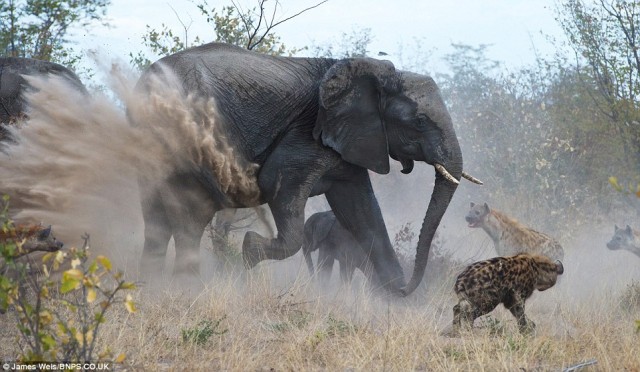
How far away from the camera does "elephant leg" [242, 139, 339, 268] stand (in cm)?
1038

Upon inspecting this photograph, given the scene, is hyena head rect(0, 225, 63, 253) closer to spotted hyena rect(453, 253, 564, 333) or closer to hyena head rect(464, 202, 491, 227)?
spotted hyena rect(453, 253, 564, 333)

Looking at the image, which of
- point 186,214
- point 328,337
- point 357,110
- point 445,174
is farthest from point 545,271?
point 186,214

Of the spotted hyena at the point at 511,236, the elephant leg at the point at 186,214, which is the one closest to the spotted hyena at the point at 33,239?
the elephant leg at the point at 186,214

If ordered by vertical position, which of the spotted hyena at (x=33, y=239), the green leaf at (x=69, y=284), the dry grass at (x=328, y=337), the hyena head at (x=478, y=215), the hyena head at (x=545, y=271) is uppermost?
the hyena head at (x=478, y=215)

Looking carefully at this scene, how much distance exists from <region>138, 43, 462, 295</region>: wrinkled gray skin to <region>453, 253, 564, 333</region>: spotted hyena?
198 centimetres

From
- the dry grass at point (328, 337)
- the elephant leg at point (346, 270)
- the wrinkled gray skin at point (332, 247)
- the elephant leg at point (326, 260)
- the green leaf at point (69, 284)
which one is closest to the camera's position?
the green leaf at point (69, 284)

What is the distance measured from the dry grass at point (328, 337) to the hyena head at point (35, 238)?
2.35 ft

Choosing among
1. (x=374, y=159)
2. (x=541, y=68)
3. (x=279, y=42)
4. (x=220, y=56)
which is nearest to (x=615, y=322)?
(x=374, y=159)

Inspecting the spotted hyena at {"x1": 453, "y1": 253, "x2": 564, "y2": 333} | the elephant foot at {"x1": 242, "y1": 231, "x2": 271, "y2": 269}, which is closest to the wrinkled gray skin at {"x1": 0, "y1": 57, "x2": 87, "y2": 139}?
the elephant foot at {"x1": 242, "y1": 231, "x2": 271, "y2": 269}

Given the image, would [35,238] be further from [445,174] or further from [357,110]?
[445,174]

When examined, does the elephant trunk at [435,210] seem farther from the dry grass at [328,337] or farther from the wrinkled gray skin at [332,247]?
the wrinkled gray skin at [332,247]

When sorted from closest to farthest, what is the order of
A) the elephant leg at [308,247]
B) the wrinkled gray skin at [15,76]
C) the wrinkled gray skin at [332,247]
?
the wrinkled gray skin at [332,247]
the elephant leg at [308,247]
the wrinkled gray skin at [15,76]

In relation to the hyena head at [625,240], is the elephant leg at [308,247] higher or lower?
lower

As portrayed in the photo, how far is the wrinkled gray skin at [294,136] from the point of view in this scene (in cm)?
1042
